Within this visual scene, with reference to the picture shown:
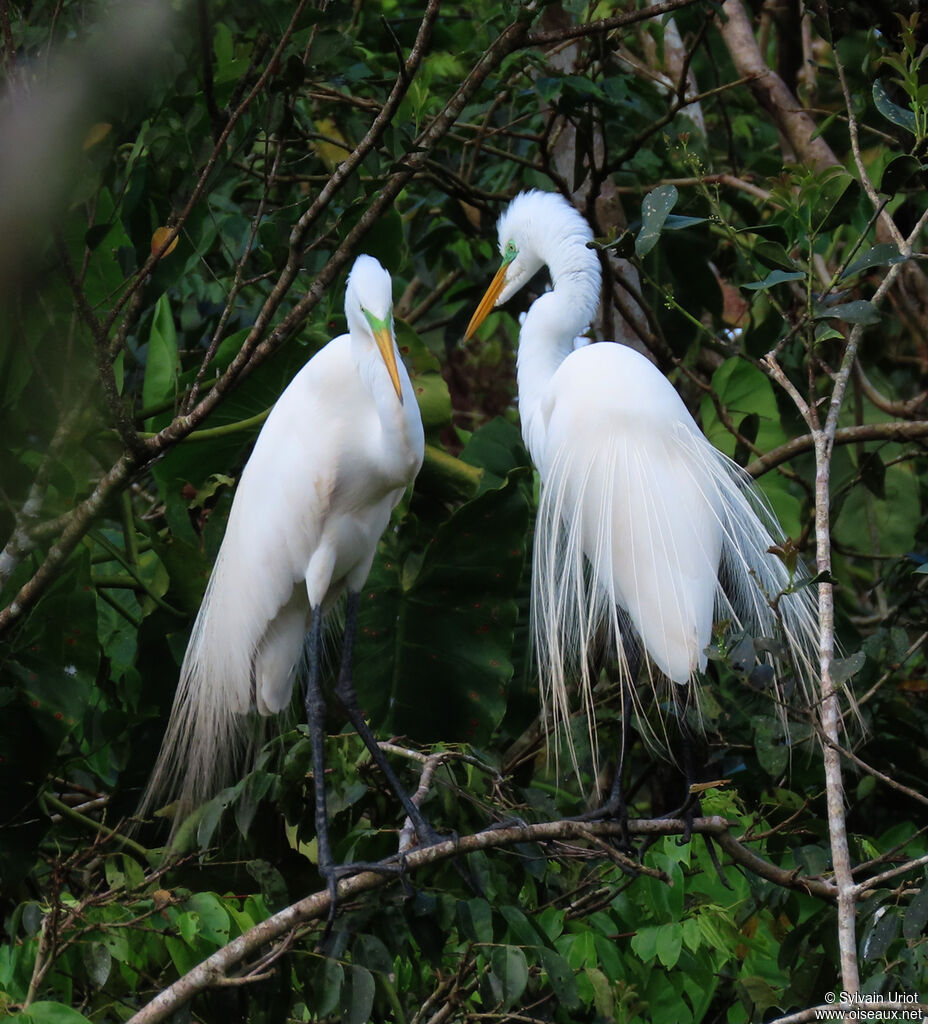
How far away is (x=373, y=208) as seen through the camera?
195 cm

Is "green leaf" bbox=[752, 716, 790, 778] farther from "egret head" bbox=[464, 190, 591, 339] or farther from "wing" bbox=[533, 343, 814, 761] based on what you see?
"egret head" bbox=[464, 190, 591, 339]

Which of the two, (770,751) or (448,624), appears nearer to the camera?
(770,751)

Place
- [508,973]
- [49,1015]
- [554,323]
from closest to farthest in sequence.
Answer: [49,1015]
[508,973]
[554,323]

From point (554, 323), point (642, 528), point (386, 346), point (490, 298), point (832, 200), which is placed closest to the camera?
point (832, 200)

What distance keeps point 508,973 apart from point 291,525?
1.12 m

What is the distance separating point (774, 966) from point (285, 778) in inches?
38.5

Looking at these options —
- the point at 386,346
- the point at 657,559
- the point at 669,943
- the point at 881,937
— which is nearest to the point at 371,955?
the point at 669,943

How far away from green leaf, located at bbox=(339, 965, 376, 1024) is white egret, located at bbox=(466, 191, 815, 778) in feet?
2.30

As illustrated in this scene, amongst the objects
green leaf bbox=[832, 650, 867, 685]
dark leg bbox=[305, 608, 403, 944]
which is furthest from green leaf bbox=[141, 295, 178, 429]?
green leaf bbox=[832, 650, 867, 685]

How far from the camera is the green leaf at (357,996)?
1580 mm

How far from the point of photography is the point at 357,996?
5.24ft

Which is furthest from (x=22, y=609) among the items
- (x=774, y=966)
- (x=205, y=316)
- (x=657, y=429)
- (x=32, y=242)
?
(x=205, y=316)

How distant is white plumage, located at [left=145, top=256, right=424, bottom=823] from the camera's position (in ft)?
7.93

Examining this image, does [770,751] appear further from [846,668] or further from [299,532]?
[299,532]
